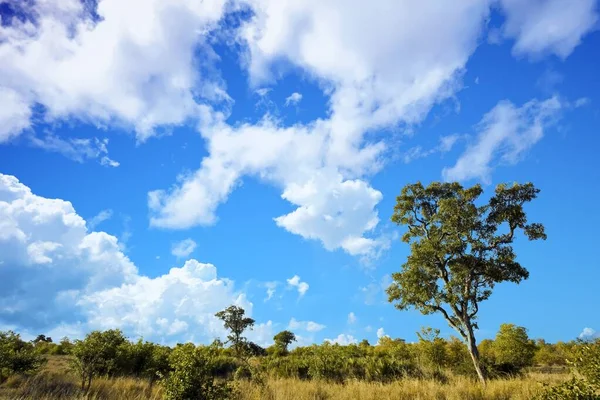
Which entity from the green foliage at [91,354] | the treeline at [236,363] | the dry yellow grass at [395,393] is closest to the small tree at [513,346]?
the treeline at [236,363]

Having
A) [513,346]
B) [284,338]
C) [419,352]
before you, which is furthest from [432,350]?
[284,338]

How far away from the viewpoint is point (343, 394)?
1386 centimetres

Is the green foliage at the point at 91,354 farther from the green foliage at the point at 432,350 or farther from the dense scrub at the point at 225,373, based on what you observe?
the green foliage at the point at 432,350

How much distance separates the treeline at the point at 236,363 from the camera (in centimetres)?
1002

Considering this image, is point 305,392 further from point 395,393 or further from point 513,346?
point 513,346

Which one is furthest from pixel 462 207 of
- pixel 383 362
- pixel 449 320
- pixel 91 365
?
pixel 91 365

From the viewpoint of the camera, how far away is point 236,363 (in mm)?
36000

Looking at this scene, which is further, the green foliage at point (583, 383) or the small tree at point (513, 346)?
the small tree at point (513, 346)

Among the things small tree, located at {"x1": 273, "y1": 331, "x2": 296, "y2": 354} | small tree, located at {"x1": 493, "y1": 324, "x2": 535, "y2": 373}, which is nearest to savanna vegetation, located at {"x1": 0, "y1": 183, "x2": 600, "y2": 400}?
small tree, located at {"x1": 493, "y1": 324, "x2": 535, "y2": 373}

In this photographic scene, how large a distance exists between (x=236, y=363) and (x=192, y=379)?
94.3 feet

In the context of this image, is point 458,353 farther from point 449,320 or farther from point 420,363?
point 449,320

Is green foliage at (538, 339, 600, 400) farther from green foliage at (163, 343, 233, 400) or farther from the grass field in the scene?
green foliage at (163, 343, 233, 400)

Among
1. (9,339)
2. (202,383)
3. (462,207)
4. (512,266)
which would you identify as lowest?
(202,383)

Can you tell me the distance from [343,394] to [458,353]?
2442 centimetres
